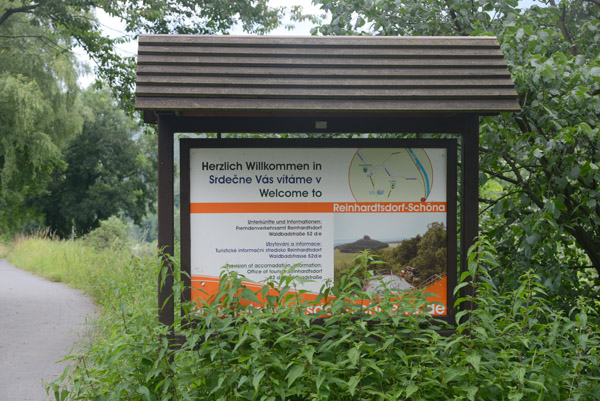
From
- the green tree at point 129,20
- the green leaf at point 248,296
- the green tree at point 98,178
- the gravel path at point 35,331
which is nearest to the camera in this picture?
the green leaf at point 248,296

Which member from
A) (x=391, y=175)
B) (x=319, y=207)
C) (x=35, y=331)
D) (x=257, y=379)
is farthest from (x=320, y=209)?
(x=35, y=331)

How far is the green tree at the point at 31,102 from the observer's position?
20.5 meters

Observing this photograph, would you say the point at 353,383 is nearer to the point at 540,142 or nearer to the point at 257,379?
the point at 257,379

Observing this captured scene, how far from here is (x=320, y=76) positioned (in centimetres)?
482

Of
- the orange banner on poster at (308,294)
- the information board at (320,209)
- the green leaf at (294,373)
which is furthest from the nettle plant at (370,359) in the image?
the information board at (320,209)

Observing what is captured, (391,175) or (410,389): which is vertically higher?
(391,175)

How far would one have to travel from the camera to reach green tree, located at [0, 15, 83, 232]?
20500mm

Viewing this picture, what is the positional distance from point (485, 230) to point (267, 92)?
11.9ft

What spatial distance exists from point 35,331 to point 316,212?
23.1ft

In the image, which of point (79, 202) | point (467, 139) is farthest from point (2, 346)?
point (79, 202)

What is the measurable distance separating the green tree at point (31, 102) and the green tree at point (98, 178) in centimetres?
2166

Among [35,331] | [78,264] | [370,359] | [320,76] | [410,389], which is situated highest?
[320,76]

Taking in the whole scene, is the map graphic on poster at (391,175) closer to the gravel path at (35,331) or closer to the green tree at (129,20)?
the gravel path at (35,331)

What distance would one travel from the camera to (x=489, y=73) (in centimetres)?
496
